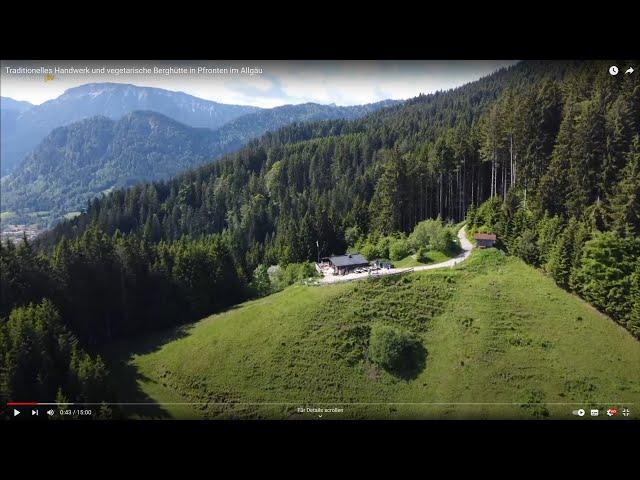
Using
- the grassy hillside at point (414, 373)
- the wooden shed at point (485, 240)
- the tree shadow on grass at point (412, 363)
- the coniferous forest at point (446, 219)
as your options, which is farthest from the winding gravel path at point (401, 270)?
the tree shadow on grass at point (412, 363)

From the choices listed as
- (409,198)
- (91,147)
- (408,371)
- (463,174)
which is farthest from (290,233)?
(91,147)

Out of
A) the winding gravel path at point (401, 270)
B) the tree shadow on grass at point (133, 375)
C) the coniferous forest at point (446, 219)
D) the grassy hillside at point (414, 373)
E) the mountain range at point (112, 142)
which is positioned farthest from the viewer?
the winding gravel path at point (401, 270)

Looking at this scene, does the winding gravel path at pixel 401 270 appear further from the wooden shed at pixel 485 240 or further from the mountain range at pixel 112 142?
the mountain range at pixel 112 142

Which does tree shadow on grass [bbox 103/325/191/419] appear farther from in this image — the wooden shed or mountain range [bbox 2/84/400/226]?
the wooden shed

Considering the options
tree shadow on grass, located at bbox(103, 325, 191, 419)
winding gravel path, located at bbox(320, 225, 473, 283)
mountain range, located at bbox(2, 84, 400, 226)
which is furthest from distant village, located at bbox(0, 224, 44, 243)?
winding gravel path, located at bbox(320, 225, 473, 283)
